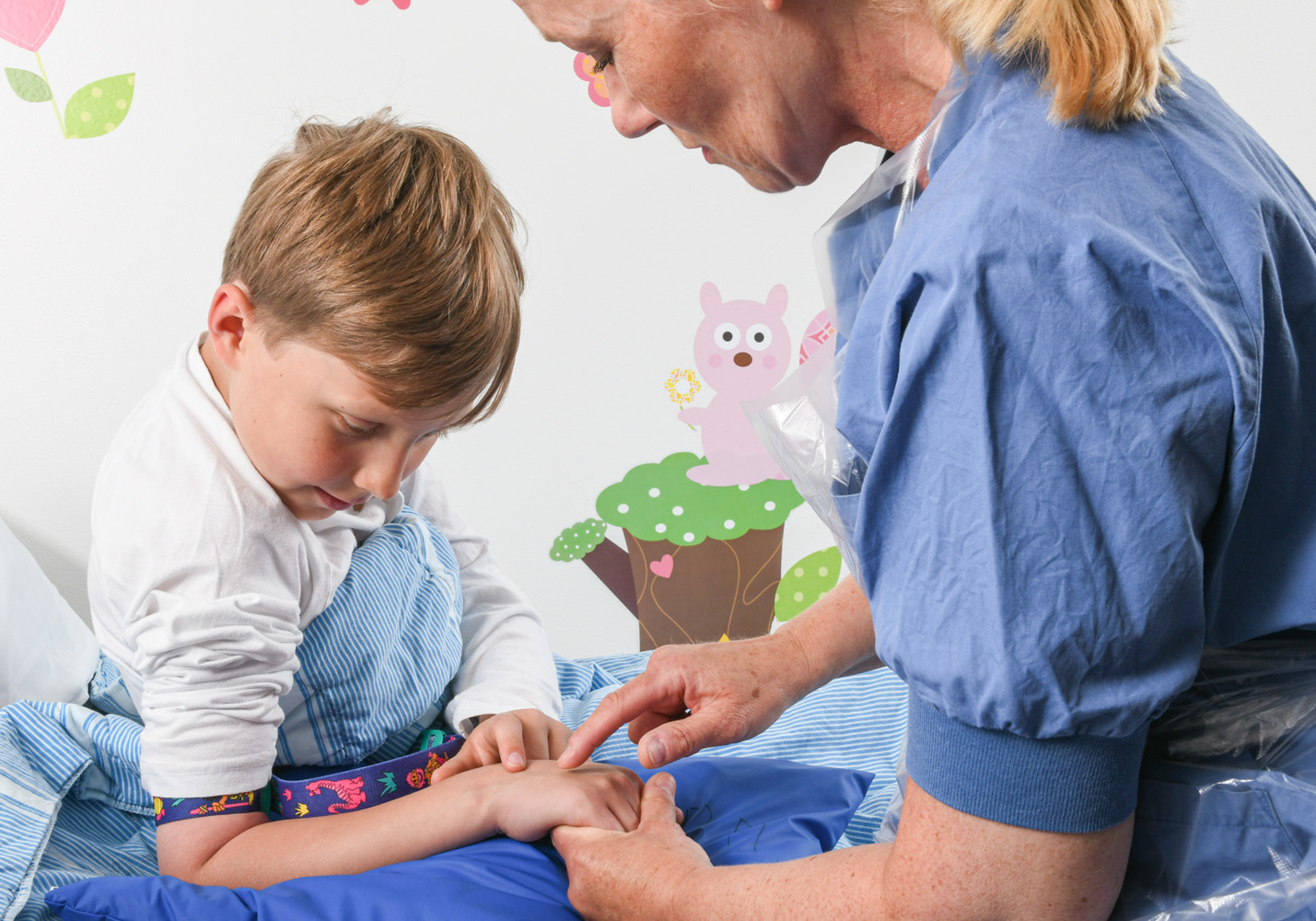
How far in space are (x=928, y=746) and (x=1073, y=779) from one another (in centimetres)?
8

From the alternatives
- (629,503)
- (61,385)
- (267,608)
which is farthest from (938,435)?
(61,385)

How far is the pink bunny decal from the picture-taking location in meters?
2.09

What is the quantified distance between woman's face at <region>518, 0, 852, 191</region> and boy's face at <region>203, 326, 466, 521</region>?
0.36m

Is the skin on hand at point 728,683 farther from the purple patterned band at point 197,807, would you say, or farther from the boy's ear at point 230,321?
the boy's ear at point 230,321

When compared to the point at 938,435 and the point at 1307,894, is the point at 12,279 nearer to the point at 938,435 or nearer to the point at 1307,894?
the point at 938,435

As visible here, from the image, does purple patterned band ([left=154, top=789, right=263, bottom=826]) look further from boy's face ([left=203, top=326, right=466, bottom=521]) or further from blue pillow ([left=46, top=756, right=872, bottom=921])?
boy's face ([left=203, top=326, right=466, bottom=521])

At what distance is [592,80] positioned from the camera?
6.37 ft

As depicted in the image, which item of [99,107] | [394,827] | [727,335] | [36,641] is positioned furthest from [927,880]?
[99,107]

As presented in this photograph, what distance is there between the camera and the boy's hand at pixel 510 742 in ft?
3.44

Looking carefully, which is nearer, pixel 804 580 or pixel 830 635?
pixel 830 635

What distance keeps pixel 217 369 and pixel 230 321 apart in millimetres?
68

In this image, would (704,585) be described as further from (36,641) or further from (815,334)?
(36,641)

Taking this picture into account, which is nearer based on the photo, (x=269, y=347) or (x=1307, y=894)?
(x=1307, y=894)

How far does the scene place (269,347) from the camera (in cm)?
97
